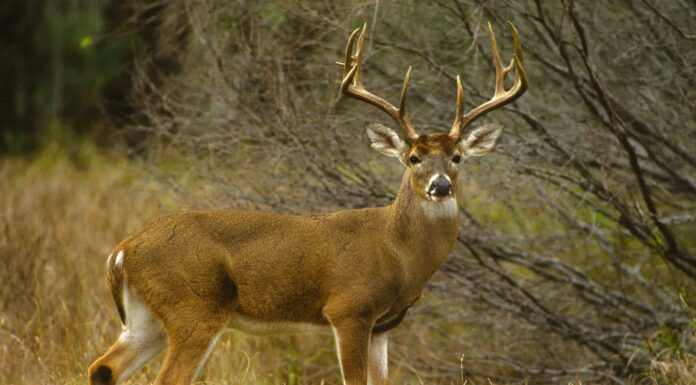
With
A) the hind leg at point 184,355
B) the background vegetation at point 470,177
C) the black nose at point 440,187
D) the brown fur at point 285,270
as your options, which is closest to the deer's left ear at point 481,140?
the brown fur at point 285,270

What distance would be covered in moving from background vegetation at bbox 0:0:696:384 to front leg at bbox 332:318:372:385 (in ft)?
6.20

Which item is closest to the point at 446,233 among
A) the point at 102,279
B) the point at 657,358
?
the point at 657,358

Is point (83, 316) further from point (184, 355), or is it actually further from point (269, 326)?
point (184, 355)

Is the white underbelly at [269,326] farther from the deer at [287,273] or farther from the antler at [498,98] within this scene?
the antler at [498,98]

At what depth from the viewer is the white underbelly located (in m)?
7.07

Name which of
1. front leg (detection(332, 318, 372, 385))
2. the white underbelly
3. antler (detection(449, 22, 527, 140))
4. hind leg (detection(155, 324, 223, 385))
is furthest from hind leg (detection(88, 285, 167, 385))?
antler (detection(449, 22, 527, 140))

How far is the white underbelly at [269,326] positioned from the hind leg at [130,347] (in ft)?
1.32

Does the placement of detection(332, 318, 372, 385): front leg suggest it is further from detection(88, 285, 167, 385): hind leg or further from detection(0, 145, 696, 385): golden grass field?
detection(0, 145, 696, 385): golden grass field

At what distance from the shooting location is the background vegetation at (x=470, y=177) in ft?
31.1

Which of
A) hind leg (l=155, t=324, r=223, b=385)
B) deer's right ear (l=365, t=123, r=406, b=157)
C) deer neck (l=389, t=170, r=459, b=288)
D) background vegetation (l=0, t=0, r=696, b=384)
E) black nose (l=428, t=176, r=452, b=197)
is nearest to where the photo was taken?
hind leg (l=155, t=324, r=223, b=385)

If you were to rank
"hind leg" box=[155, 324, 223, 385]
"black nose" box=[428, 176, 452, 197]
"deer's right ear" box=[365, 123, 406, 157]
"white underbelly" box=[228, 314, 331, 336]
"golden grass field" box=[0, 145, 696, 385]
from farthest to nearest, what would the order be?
"golden grass field" box=[0, 145, 696, 385] < "deer's right ear" box=[365, 123, 406, 157] < "white underbelly" box=[228, 314, 331, 336] < "black nose" box=[428, 176, 452, 197] < "hind leg" box=[155, 324, 223, 385]

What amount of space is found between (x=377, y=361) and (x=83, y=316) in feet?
12.6

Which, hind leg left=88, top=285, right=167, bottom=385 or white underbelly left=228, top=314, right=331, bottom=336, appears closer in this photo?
hind leg left=88, top=285, right=167, bottom=385

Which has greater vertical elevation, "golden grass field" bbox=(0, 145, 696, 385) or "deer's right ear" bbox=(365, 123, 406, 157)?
"deer's right ear" bbox=(365, 123, 406, 157)
